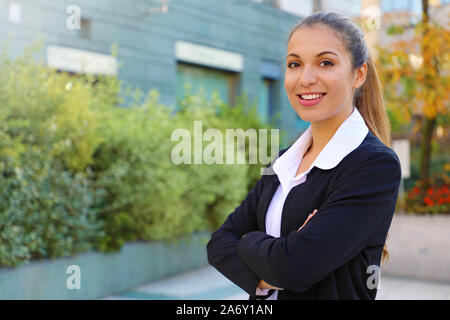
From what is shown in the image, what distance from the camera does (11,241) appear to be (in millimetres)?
4566

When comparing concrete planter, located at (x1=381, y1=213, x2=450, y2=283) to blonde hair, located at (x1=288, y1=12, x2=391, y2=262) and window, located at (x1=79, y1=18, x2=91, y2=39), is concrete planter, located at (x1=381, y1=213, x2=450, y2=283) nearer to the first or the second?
blonde hair, located at (x1=288, y1=12, x2=391, y2=262)

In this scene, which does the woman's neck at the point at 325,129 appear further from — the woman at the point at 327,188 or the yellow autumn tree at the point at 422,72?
the yellow autumn tree at the point at 422,72

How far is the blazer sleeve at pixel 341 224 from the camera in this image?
162 centimetres

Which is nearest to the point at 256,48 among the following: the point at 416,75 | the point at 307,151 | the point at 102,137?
the point at 416,75

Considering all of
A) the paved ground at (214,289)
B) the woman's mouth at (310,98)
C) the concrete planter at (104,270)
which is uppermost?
the woman's mouth at (310,98)

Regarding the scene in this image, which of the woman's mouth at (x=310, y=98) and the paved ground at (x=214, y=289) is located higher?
the woman's mouth at (x=310, y=98)

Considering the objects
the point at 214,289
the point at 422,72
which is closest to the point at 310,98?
the point at 214,289

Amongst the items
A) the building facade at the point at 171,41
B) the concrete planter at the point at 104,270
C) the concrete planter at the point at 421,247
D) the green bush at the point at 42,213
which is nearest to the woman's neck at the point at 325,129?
the green bush at the point at 42,213

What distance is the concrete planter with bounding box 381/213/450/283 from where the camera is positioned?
6.79 metres

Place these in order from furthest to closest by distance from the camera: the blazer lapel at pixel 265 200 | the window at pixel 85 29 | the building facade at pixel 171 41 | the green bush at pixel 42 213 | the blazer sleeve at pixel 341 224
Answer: the window at pixel 85 29
the building facade at pixel 171 41
the green bush at pixel 42 213
the blazer lapel at pixel 265 200
the blazer sleeve at pixel 341 224

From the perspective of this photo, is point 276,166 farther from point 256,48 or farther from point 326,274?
point 256,48

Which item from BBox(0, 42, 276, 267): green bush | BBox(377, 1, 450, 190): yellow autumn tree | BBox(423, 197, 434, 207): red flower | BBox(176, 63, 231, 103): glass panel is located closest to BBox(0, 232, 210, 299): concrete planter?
BBox(0, 42, 276, 267): green bush

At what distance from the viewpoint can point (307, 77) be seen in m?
1.76

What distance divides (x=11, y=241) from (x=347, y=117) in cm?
360
